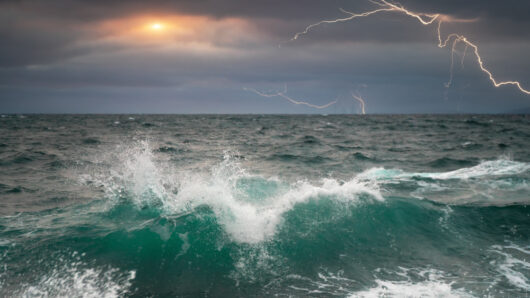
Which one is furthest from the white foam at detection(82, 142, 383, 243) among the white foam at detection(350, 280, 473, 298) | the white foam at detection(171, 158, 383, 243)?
the white foam at detection(350, 280, 473, 298)

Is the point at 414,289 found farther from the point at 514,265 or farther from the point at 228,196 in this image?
the point at 228,196

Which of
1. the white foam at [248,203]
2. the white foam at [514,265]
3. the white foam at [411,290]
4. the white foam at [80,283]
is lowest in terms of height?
the white foam at [80,283]

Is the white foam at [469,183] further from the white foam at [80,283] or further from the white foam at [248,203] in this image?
the white foam at [80,283]

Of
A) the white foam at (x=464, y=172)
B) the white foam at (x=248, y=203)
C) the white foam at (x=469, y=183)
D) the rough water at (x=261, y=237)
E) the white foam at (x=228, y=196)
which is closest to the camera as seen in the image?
the rough water at (x=261, y=237)

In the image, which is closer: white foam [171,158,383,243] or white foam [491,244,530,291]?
white foam [491,244,530,291]

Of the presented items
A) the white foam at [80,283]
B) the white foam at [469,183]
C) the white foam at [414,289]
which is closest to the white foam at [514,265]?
the white foam at [414,289]

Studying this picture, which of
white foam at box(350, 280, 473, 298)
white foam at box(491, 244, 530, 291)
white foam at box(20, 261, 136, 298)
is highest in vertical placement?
white foam at box(491, 244, 530, 291)

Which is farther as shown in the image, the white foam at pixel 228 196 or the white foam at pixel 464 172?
the white foam at pixel 464 172

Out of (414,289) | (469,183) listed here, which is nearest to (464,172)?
(469,183)

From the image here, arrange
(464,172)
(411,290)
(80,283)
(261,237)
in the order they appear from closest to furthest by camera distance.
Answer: (411,290), (80,283), (261,237), (464,172)

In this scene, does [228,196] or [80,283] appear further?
[228,196]

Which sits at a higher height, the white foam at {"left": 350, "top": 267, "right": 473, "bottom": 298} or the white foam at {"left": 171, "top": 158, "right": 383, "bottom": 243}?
the white foam at {"left": 171, "top": 158, "right": 383, "bottom": 243}

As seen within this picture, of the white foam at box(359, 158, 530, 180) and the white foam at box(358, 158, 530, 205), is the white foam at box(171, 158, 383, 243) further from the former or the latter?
the white foam at box(359, 158, 530, 180)

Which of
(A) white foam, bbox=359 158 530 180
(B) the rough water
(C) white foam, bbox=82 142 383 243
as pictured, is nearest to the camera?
(B) the rough water
